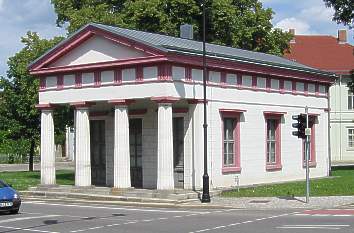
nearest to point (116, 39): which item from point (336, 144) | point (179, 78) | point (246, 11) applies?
point (179, 78)

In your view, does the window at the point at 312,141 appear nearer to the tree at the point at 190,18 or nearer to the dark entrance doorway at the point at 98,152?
the tree at the point at 190,18

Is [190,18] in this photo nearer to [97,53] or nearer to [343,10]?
[343,10]

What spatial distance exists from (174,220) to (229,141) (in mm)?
11735

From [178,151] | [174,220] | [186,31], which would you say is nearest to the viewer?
[174,220]

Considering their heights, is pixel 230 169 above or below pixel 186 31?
below

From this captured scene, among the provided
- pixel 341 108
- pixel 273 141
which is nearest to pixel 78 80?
pixel 273 141

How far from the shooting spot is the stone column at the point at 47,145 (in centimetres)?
3325

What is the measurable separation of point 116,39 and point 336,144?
4566 cm

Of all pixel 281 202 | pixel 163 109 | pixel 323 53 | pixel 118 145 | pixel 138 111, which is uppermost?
pixel 323 53

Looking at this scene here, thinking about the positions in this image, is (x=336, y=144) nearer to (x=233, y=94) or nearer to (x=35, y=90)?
(x=35, y=90)

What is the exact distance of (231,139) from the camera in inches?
1268

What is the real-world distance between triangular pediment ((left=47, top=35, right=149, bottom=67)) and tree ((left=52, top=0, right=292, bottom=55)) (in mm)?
10939

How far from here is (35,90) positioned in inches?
1750

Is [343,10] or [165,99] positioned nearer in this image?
[165,99]
